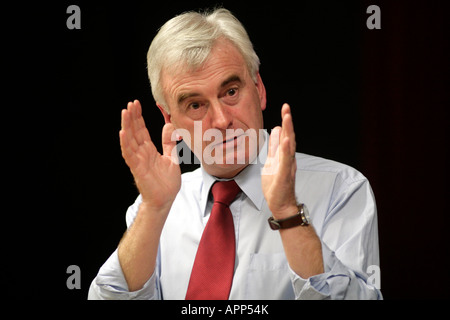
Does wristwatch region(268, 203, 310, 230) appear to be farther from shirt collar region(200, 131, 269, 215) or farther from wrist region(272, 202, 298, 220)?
shirt collar region(200, 131, 269, 215)

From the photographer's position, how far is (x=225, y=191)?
69.7 inches

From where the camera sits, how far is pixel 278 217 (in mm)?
1404

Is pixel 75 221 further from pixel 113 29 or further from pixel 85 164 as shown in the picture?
pixel 113 29

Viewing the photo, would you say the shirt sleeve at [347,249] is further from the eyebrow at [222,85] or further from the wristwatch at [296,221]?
the eyebrow at [222,85]

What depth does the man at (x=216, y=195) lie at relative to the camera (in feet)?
5.18

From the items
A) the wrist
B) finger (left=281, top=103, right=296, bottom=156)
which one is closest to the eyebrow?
finger (left=281, top=103, right=296, bottom=156)

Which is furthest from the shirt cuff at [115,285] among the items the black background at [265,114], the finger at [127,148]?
the black background at [265,114]

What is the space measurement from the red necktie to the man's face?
103 mm

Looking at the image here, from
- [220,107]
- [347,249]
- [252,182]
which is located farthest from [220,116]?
[347,249]

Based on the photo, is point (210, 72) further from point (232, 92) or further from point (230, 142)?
point (230, 142)

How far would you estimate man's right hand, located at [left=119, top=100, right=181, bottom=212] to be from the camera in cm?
152

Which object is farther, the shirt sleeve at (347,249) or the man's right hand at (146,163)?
the man's right hand at (146,163)

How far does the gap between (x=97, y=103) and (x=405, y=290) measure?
1363 mm
